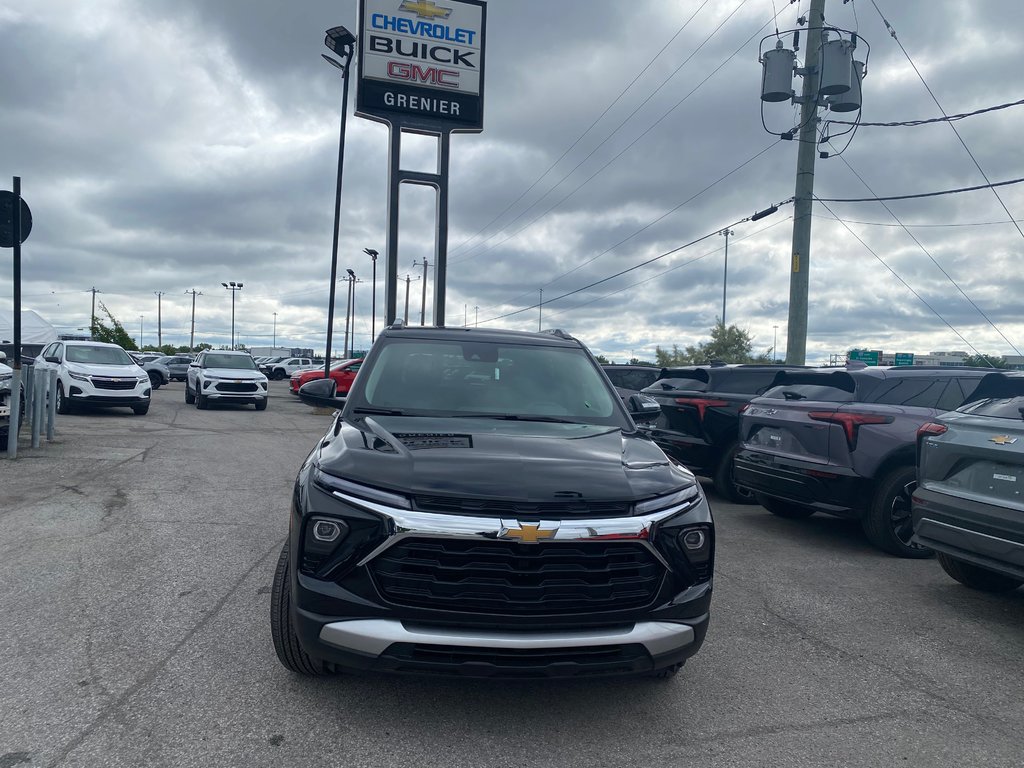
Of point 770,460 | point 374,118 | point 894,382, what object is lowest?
point 770,460

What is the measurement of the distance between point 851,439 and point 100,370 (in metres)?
17.1

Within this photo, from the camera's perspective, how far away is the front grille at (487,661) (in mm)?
2945

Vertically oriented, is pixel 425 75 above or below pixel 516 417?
above

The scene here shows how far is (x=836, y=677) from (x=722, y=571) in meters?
1.99

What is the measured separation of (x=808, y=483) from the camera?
683cm

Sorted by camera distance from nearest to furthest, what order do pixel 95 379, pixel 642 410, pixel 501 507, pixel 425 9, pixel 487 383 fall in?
pixel 501 507, pixel 487 383, pixel 642 410, pixel 95 379, pixel 425 9

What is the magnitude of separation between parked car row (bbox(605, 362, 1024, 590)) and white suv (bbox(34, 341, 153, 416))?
1394cm

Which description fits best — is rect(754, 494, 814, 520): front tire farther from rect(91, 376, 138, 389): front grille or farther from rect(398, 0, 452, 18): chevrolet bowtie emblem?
rect(398, 0, 452, 18): chevrolet bowtie emblem

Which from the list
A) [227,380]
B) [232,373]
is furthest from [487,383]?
[232,373]

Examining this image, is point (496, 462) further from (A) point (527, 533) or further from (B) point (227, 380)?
(B) point (227, 380)

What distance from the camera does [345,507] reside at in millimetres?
3088

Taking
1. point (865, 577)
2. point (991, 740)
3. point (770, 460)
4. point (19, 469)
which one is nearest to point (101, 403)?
point (19, 469)

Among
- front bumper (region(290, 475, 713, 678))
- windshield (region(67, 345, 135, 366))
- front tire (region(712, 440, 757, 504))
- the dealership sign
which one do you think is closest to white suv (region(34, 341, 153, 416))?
windshield (region(67, 345, 135, 366))

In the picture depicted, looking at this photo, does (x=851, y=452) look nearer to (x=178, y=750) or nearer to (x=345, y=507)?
(x=345, y=507)
